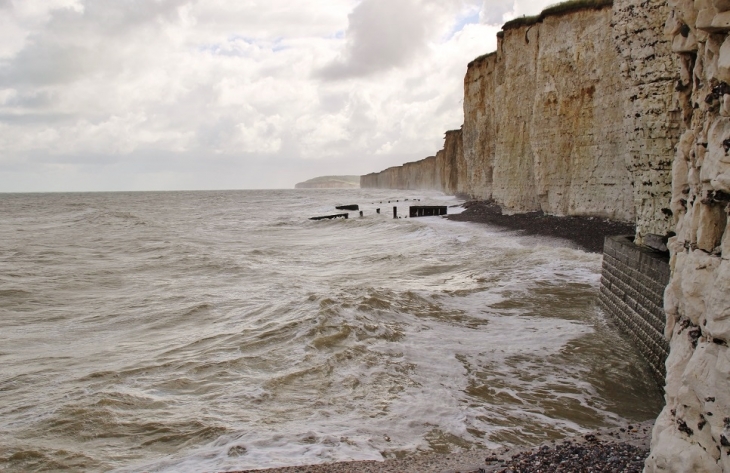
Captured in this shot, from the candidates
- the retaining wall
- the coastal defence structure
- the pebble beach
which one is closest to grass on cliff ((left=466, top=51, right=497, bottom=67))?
the coastal defence structure

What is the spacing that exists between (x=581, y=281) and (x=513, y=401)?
25.4 ft

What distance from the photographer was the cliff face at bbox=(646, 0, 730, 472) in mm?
3271

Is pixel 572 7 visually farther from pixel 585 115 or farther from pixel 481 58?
pixel 481 58

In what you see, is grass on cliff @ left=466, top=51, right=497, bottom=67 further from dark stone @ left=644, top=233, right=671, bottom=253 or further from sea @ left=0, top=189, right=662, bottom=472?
dark stone @ left=644, top=233, right=671, bottom=253

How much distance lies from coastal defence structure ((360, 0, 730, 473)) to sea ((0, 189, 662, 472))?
1.70 metres

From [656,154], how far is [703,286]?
746 cm

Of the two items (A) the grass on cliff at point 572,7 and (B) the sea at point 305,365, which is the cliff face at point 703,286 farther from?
(A) the grass on cliff at point 572,7

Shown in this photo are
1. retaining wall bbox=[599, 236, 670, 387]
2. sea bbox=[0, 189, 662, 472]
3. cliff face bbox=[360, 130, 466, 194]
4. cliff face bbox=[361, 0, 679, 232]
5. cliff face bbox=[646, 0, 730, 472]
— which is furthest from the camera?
cliff face bbox=[360, 130, 466, 194]

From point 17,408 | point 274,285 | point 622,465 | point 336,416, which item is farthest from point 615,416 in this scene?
point 274,285

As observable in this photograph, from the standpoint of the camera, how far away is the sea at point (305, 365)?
604 cm

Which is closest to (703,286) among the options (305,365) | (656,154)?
(305,365)

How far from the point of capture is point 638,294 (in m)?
8.75

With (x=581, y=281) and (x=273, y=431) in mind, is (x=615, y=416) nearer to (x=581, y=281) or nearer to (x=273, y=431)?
(x=273, y=431)

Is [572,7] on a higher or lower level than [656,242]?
higher
